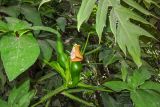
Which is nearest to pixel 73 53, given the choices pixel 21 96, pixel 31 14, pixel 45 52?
pixel 45 52

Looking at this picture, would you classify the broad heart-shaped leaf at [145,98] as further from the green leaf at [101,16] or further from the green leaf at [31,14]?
the green leaf at [31,14]

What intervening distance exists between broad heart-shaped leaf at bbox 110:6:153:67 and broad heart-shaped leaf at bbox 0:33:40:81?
19cm

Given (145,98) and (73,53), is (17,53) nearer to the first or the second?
(73,53)

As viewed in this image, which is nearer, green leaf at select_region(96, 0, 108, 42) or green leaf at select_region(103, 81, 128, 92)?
green leaf at select_region(96, 0, 108, 42)

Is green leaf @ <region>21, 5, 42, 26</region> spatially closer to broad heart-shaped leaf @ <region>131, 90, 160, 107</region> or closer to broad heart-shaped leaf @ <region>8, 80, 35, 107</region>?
broad heart-shaped leaf @ <region>8, 80, 35, 107</region>

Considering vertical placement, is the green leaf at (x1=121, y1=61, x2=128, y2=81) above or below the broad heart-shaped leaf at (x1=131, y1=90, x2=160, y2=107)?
below

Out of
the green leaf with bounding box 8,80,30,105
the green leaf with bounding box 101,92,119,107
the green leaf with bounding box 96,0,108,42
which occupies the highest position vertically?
the green leaf with bounding box 96,0,108,42

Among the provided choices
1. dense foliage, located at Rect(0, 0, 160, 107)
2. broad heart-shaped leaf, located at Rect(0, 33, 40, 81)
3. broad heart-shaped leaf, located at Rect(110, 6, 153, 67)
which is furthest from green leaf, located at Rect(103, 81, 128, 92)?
broad heart-shaped leaf, located at Rect(0, 33, 40, 81)

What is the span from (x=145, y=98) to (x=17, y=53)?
0.37 metres

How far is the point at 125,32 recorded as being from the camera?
0.79 meters

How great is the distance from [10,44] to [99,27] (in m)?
0.20

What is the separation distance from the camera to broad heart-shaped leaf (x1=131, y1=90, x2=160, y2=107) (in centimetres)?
88

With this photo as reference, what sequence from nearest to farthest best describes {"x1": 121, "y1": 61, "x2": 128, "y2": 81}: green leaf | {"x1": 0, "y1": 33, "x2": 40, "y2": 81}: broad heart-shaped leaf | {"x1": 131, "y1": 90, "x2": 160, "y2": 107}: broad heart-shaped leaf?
{"x1": 0, "y1": 33, "x2": 40, "y2": 81}: broad heart-shaped leaf, {"x1": 131, "y1": 90, "x2": 160, "y2": 107}: broad heart-shaped leaf, {"x1": 121, "y1": 61, "x2": 128, "y2": 81}: green leaf

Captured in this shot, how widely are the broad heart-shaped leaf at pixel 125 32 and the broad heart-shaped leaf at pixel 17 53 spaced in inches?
7.4
